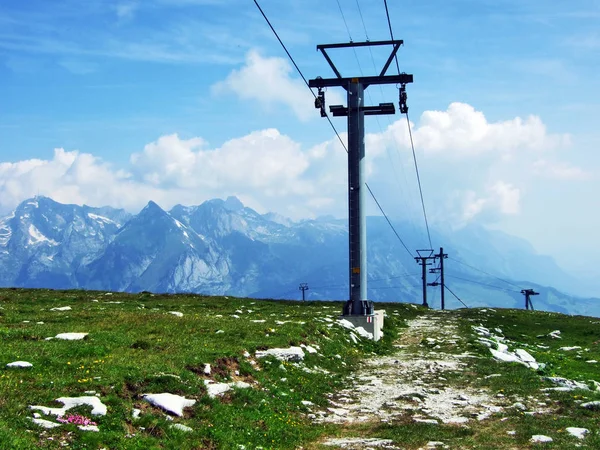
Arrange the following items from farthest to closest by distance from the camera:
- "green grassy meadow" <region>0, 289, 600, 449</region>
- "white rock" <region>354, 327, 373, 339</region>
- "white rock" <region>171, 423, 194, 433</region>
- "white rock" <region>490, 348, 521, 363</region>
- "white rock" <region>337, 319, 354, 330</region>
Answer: "white rock" <region>354, 327, 373, 339</region>, "white rock" <region>337, 319, 354, 330</region>, "white rock" <region>490, 348, 521, 363</region>, "white rock" <region>171, 423, 194, 433</region>, "green grassy meadow" <region>0, 289, 600, 449</region>

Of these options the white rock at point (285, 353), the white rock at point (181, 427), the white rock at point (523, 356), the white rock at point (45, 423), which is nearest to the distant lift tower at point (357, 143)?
the white rock at point (523, 356)

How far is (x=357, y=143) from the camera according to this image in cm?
4244

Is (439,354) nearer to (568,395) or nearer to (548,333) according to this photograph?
(568,395)

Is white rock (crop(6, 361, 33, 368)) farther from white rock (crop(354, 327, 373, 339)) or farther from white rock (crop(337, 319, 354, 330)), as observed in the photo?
white rock (crop(354, 327, 373, 339))

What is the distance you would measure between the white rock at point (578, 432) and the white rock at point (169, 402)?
11.0 m

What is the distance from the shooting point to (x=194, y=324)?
102ft

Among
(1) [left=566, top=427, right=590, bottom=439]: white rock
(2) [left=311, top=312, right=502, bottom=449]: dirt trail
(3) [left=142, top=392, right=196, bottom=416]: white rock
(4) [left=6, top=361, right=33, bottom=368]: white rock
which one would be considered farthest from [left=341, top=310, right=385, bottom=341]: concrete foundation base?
(4) [left=6, top=361, right=33, bottom=368]: white rock

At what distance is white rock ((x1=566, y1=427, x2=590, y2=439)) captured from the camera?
17.1 meters

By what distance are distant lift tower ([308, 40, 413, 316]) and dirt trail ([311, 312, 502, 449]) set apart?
24.3 ft

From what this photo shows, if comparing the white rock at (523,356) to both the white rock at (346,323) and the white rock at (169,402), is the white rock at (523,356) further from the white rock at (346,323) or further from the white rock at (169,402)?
the white rock at (169,402)

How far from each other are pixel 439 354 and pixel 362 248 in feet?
32.5

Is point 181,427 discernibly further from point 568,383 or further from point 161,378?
point 568,383

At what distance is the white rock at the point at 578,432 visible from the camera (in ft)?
56.0

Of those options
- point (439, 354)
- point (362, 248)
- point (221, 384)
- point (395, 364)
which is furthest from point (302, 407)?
point (362, 248)
